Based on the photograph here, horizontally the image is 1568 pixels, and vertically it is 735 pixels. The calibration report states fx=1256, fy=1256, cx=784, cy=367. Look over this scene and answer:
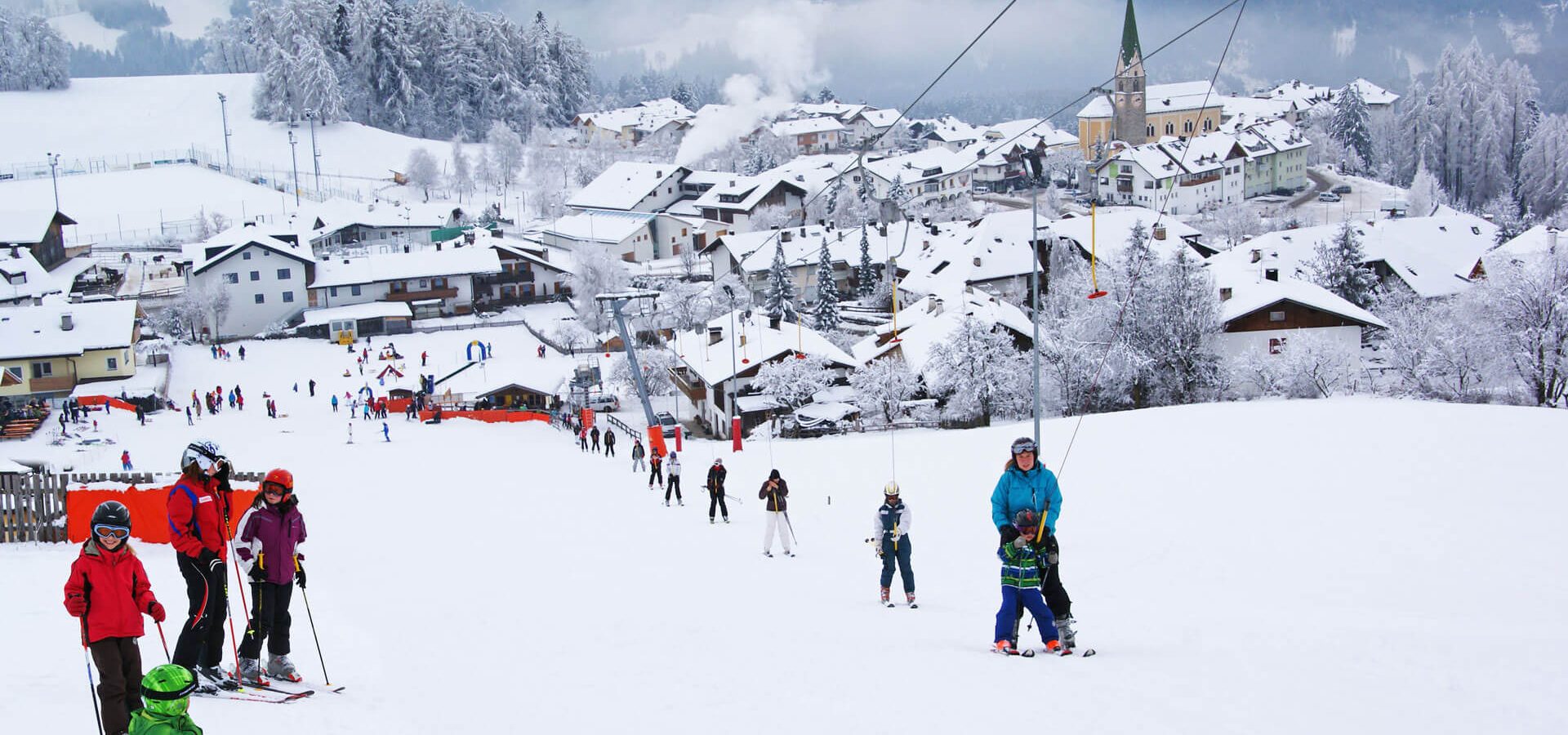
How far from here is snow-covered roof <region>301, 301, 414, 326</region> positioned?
198 ft

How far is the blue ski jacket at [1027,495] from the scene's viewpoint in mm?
7680

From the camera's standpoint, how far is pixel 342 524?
51.0 ft

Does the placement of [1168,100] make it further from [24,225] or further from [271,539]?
[271,539]

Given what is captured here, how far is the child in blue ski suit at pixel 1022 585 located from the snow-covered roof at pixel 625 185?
88.3m

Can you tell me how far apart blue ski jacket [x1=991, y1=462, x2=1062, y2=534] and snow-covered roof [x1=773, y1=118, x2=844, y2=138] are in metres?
131

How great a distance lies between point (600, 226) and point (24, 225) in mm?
34195

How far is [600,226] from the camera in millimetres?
86750

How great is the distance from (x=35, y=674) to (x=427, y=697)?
2545mm

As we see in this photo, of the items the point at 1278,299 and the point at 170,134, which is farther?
the point at 170,134

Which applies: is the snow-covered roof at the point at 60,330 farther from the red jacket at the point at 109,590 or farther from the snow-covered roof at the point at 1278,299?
the red jacket at the point at 109,590

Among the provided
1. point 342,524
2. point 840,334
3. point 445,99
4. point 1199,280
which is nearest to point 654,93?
point 445,99

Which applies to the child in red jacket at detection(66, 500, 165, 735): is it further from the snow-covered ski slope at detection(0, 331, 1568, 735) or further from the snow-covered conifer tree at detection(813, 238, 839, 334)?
the snow-covered conifer tree at detection(813, 238, 839, 334)

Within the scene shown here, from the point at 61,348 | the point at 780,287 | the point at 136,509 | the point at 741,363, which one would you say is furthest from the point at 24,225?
the point at 136,509

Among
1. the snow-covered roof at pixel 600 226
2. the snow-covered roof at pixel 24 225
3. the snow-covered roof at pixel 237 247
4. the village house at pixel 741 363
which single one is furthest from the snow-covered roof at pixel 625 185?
the village house at pixel 741 363
